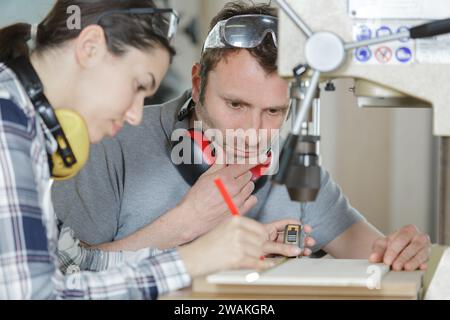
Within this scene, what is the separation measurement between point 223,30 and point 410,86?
518 millimetres

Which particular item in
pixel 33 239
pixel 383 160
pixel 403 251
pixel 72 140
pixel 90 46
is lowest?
pixel 383 160

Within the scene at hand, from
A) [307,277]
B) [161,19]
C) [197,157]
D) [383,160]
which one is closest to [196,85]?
[197,157]

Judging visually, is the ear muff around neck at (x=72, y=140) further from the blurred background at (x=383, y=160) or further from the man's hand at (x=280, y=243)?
the blurred background at (x=383, y=160)

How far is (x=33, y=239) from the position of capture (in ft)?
3.00

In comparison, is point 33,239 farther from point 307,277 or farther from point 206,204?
point 206,204

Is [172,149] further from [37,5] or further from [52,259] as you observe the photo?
[52,259]

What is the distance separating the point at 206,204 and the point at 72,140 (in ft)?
1.73

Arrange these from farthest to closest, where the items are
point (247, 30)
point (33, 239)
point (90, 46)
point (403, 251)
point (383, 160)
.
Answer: point (383, 160), point (247, 30), point (403, 251), point (90, 46), point (33, 239)

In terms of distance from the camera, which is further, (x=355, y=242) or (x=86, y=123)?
(x=355, y=242)

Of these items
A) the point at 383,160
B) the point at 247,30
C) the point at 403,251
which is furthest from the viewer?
the point at 383,160

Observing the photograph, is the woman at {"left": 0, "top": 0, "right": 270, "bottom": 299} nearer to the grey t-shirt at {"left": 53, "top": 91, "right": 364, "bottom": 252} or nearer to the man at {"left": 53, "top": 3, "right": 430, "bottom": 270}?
the man at {"left": 53, "top": 3, "right": 430, "bottom": 270}

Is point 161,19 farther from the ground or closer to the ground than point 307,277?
farther from the ground

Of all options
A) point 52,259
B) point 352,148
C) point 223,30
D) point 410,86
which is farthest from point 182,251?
point 352,148
